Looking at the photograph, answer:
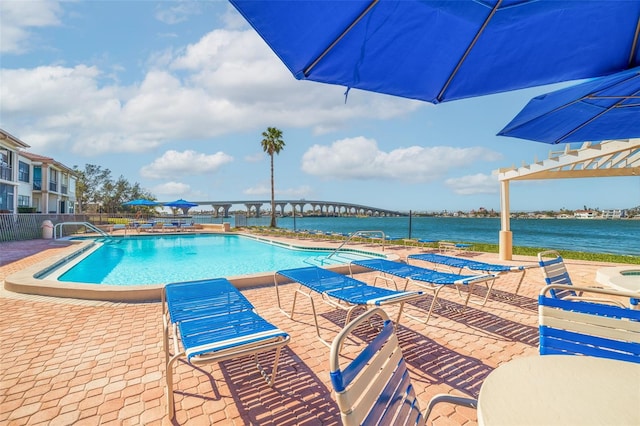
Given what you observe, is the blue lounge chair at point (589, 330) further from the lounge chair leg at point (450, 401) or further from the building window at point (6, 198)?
the building window at point (6, 198)

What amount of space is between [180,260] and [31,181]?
26.3 m

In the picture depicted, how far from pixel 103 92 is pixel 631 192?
21372 mm

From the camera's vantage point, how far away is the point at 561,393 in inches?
51.1

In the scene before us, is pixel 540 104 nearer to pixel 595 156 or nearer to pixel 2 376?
pixel 2 376

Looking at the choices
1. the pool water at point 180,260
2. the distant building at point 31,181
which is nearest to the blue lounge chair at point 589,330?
the pool water at point 180,260

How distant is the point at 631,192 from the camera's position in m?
11.7

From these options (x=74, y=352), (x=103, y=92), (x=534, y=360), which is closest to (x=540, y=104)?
(x=534, y=360)

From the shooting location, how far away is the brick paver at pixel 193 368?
8.07ft

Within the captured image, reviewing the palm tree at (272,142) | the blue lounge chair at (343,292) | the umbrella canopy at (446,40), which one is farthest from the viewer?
the palm tree at (272,142)

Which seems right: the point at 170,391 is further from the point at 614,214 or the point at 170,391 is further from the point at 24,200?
the point at 614,214

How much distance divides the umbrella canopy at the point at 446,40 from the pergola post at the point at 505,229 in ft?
28.9

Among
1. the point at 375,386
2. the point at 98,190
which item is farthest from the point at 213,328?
the point at 98,190

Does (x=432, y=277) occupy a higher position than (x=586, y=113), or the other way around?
(x=586, y=113)

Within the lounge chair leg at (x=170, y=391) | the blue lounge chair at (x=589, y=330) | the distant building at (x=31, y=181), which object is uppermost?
the distant building at (x=31, y=181)
